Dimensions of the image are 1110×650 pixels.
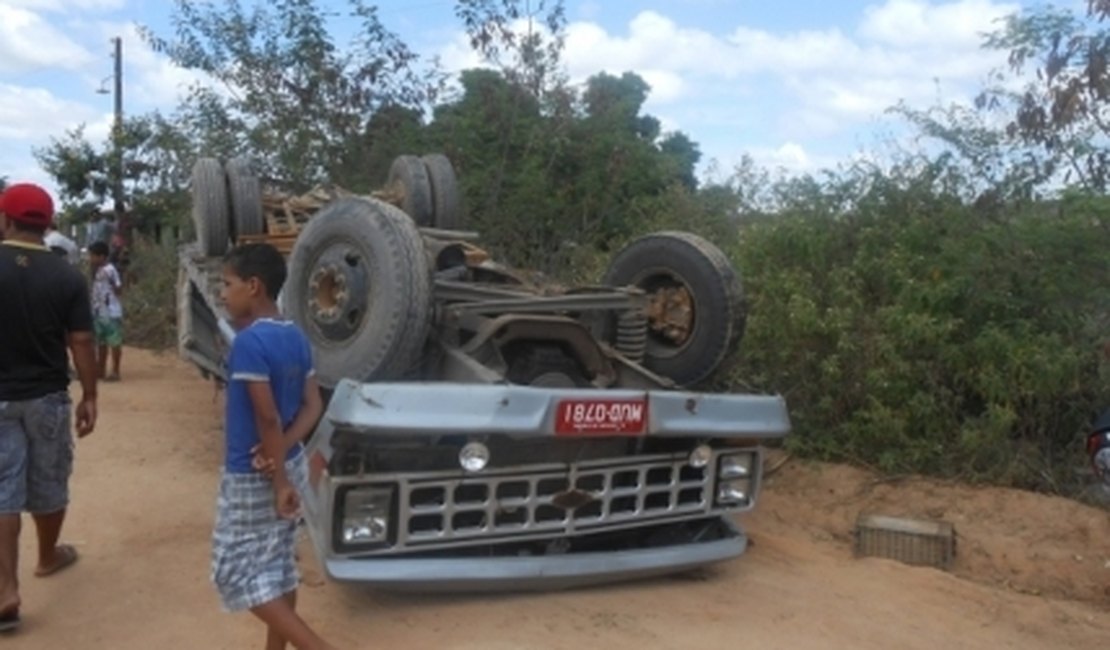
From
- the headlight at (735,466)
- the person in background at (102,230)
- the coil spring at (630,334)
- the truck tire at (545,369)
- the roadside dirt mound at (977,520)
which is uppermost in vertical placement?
the person in background at (102,230)

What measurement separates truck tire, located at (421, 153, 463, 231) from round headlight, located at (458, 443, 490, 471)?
11.1ft

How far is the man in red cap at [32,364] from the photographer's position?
4621 millimetres

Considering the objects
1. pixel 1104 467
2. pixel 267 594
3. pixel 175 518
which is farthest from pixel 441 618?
pixel 1104 467

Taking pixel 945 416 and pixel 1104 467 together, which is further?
pixel 945 416

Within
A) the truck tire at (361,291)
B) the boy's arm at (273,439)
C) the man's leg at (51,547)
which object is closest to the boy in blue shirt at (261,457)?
the boy's arm at (273,439)

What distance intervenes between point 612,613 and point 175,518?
2.72 meters

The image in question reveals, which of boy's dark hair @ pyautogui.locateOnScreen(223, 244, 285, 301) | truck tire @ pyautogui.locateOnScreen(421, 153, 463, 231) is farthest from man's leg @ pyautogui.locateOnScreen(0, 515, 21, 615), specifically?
truck tire @ pyautogui.locateOnScreen(421, 153, 463, 231)

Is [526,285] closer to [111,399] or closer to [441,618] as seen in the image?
[441,618]

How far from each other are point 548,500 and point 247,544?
4.30 ft

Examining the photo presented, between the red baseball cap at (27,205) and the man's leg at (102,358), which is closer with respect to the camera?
the red baseball cap at (27,205)

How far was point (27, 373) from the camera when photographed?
15.4ft

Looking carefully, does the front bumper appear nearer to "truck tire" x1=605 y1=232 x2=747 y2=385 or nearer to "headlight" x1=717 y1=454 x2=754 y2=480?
"headlight" x1=717 y1=454 x2=754 y2=480

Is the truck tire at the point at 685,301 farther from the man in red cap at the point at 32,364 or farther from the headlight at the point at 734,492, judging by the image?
the man in red cap at the point at 32,364

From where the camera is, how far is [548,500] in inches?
183
